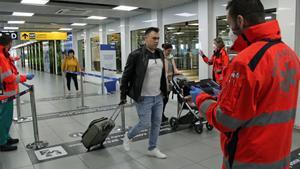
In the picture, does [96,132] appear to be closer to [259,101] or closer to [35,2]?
[259,101]

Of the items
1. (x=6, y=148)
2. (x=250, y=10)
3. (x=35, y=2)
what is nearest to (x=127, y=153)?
(x=6, y=148)

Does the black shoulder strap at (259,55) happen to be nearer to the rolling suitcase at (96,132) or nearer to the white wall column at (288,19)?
the rolling suitcase at (96,132)

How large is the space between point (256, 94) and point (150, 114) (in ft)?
7.49

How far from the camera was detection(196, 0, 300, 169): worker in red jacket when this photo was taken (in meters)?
1.09

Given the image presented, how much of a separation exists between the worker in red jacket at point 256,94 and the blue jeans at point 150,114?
204cm

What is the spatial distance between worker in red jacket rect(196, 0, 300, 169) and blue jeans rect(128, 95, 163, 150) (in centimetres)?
204

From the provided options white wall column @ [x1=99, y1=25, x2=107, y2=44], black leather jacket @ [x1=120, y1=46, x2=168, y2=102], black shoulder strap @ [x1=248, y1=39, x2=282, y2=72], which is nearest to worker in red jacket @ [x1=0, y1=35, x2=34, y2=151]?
black leather jacket @ [x1=120, y1=46, x2=168, y2=102]

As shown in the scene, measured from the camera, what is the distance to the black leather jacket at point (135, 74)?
10.6ft

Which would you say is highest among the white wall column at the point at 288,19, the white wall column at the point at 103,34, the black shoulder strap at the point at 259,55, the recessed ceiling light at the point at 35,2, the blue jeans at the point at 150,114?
the recessed ceiling light at the point at 35,2

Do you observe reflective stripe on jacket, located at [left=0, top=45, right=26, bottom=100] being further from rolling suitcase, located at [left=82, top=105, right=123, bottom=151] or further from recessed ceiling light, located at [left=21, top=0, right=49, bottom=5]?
recessed ceiling light, located at [left=21, top=0, right=49, bottom=5]

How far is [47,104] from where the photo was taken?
7715 millimetres

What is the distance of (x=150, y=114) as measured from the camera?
3312mm

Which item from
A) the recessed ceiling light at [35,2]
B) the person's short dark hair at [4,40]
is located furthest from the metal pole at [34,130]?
the recessed ceiling light at [35,2]

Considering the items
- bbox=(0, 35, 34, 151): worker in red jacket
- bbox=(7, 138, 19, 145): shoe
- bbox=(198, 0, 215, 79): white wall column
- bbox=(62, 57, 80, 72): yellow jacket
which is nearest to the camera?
bbox=(0, 35, 34, 151): worker in red jacket
